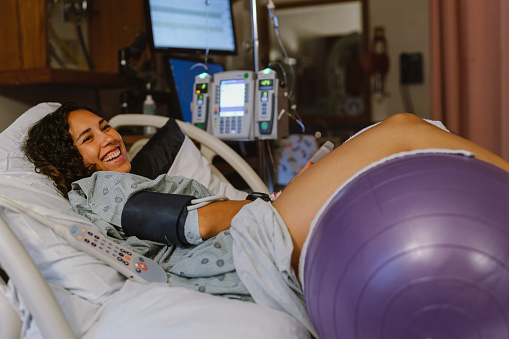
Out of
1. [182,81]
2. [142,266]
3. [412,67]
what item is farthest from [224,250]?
[412,67]

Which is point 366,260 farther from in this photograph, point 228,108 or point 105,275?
point 228,108

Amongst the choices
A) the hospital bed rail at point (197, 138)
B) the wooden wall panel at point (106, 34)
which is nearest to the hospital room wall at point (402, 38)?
the wooden wall panel at point (106, 34)

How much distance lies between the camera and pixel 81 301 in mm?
1144

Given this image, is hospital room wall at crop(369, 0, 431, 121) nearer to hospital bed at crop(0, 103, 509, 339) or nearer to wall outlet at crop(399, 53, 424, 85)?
wall outlet at crop(399, 53, 424, 85)

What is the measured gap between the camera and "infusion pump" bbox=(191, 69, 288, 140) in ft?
7.75

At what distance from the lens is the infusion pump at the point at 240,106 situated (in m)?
2.36

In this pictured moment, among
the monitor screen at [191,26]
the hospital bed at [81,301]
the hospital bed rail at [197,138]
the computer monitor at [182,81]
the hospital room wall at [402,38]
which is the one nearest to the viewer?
the hospital bed at [81,301]

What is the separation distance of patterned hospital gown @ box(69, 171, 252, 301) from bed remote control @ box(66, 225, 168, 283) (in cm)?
7

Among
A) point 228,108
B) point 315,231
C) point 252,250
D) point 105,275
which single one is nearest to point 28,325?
point 105,275

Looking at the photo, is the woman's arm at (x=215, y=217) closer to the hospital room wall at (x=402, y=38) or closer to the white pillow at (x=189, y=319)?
the white pillow at (x=189, y=319)

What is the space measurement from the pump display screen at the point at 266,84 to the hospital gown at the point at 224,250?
3.21 feet

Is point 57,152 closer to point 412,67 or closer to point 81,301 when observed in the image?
point 81,301

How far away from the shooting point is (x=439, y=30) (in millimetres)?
2826

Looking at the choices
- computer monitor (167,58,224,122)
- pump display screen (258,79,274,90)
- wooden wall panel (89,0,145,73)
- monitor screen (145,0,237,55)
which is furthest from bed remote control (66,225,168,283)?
wooden wall panel (89,0,145,73)
